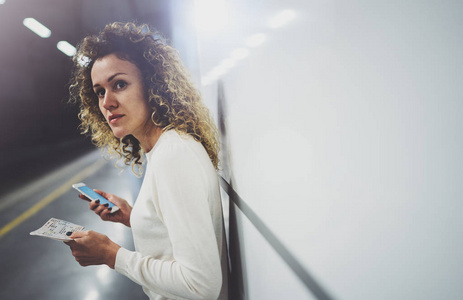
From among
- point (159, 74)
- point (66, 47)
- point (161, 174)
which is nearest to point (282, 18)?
point (161, 174)

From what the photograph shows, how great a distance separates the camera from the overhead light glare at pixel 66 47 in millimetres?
1547

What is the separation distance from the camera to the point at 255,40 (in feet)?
1.50

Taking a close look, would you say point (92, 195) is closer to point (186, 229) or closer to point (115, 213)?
point (115, 213)

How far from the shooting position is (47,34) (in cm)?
150

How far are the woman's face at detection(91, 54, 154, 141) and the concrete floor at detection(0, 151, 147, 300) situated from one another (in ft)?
4.22

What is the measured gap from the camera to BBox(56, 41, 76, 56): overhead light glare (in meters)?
1.55

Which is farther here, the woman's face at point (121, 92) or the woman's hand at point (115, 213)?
the woman's hand at point (115, 213)

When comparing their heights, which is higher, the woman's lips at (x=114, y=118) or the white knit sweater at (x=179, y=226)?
the woman's lips at (x=114, y=118)

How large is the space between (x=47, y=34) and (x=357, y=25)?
2132mm

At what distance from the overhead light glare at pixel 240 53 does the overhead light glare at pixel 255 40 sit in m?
0.02

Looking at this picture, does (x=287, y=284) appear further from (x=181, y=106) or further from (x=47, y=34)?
(x=47, y=34)

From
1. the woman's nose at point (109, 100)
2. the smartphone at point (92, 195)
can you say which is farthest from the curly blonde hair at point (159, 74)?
the smartphone at point (92, 195)

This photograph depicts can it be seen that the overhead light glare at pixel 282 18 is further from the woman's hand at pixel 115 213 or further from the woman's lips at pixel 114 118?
the woman's hand at pixel 115 213

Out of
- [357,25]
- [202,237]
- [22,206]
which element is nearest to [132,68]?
[202,237]
